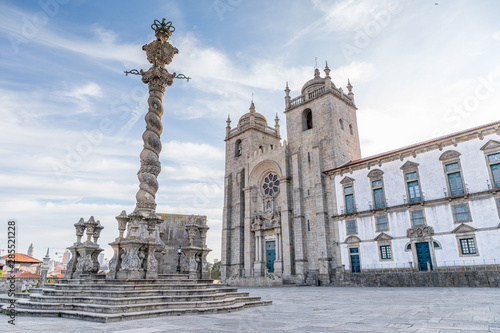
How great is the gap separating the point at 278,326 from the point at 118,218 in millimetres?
8002

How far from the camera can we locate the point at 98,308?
7.76 meters

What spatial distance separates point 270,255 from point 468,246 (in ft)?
57.7

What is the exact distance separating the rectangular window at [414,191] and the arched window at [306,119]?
12685 millimetres

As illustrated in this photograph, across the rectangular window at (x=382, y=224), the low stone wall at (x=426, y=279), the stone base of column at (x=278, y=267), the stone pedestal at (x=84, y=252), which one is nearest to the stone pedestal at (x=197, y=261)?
the stone pedestal at (x=84, y=252)

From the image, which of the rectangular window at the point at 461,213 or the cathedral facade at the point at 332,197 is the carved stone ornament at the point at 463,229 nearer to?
the cathedral facade at the point at 332,197

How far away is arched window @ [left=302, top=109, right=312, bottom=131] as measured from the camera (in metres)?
33.2

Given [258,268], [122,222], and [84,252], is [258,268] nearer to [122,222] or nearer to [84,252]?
[84,252]

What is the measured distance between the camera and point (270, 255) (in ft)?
106

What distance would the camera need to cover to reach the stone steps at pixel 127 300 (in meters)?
7.80

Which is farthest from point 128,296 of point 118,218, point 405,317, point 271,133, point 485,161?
point 271,133

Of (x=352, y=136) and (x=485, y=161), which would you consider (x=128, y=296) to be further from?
(x=352, y=136)

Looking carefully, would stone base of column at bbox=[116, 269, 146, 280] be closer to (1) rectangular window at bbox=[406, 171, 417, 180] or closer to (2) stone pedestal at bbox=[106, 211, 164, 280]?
(2) stone pedestal at bbox=[106, 211, 164, 280]

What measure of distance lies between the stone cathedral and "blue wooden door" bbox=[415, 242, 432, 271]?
633cm

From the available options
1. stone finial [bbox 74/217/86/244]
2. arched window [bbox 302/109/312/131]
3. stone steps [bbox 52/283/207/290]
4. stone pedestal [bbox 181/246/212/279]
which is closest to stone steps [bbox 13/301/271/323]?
stone steps [bbox 52/283/207/290]
